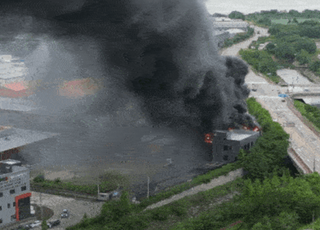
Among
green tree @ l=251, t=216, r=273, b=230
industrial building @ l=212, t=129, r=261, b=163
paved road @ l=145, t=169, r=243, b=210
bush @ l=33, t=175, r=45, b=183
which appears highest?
industrial building @ l=212, t=129, r=261, b=163

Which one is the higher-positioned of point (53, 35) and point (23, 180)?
point (53, 35)

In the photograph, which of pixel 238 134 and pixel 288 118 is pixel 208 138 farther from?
pixel 288 118

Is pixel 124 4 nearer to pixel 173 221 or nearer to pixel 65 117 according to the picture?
pixel 65 117

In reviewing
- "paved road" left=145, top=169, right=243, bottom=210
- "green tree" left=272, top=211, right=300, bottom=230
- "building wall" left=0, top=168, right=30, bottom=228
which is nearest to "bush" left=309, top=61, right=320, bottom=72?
"paved road" left=145, top=169, right=243, bottom=210

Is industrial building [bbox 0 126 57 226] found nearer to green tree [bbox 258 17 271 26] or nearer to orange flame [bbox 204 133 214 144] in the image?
orange flame [bbox 204 133 214 144]

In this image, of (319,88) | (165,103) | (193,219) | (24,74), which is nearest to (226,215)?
(193,219)

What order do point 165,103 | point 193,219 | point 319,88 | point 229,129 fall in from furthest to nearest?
point 319,88, point 229,129, point 165,103, point 193,219

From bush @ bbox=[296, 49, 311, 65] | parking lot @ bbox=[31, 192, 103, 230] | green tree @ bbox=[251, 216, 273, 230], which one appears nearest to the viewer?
green tree @ bbox=[251, 216, 273, 230]

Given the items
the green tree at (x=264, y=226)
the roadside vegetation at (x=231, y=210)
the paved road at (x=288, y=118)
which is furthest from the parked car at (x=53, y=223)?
the paved road at (x=288, y=118)
